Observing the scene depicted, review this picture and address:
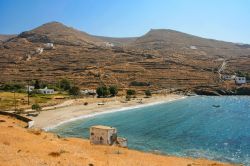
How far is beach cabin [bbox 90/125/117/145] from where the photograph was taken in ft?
162

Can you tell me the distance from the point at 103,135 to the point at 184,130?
29.9 meters

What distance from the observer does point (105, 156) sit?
40188 mm

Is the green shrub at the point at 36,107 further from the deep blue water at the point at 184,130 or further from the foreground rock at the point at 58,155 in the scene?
the foreground rock at the point at 58,155

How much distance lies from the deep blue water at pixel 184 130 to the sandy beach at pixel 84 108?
3.58m

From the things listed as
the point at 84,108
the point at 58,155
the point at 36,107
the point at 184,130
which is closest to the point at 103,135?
the point at 58,155

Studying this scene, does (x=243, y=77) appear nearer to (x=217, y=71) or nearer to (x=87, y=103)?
(x=217, y=71)

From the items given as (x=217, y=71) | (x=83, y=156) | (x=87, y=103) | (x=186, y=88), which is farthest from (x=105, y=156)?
(x=217, y=71)

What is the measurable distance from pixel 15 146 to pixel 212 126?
5330cm

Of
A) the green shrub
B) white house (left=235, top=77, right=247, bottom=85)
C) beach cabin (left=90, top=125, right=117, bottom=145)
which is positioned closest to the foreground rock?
beach cabin (left=90, top=125, right=117, bottom=145)

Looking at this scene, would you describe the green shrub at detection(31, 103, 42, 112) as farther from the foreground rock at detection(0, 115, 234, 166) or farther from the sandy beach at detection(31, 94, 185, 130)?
the foreground rock at detection(0, 115, 234, 166)

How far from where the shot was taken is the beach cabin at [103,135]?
49438 millimetres

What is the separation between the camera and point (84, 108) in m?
105

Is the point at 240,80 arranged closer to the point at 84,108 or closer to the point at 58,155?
the point at 84,108

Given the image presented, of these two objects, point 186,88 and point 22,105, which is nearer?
point 22,105
